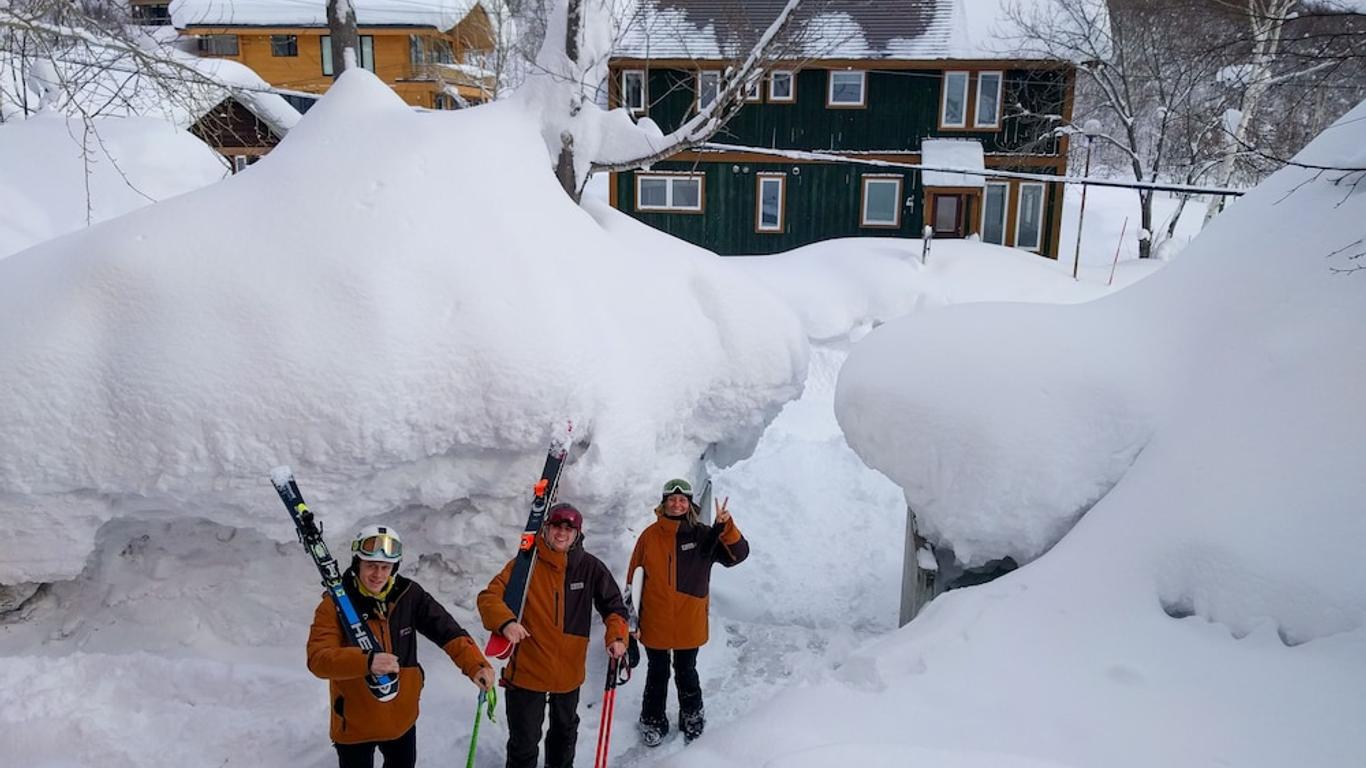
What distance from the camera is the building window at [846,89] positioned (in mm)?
18344

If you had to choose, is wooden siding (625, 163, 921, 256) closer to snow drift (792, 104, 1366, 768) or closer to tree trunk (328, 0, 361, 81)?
tree trunk (328, 0, 361, 81)

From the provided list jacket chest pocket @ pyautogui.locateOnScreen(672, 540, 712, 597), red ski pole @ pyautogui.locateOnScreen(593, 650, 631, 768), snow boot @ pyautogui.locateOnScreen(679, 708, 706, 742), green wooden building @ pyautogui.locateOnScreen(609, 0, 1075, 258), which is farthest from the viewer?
green wooden building @ pyautogui.locateOnScreen(609, 0, 1075, 258)

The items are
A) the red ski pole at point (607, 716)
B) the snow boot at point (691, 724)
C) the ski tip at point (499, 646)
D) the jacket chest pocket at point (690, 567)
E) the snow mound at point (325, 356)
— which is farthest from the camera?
the snow boot at point (691, 724)

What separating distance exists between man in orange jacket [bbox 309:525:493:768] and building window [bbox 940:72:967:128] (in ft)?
57.0

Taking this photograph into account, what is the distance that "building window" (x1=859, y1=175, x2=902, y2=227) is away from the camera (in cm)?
1884

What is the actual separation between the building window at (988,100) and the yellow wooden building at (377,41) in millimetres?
13986

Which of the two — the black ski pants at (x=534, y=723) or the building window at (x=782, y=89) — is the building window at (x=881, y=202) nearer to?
the building window at (x=782, y=89)

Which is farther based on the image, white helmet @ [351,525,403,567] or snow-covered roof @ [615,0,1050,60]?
snow-covered roof @ [615,0,1050,60]

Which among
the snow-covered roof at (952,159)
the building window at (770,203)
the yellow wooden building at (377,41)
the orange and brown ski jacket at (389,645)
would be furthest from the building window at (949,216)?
the orange and brown ski jacket at (389,645)

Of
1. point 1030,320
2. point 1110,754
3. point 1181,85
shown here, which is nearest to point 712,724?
point 1110,754

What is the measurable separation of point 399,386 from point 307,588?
1.50m

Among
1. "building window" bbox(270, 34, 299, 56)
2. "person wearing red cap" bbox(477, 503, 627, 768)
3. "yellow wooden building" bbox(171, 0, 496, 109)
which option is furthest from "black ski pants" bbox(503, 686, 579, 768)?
"building window" bbox(270, 34, 299, 56)

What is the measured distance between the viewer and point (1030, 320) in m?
5.94

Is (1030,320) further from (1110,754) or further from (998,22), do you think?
(998,22)
